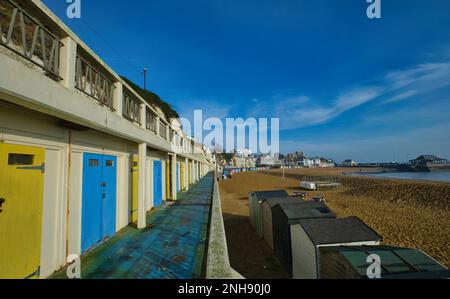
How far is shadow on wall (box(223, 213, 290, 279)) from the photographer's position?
7895 mm

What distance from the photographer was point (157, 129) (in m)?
9.56

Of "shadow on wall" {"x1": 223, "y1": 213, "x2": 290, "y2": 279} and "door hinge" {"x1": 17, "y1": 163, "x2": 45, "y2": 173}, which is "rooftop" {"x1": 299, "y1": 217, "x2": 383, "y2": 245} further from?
"door hinge" {"x1": 17, "y1": 163, "x2": 45, "y2": 173}

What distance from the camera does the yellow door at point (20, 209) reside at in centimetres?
296

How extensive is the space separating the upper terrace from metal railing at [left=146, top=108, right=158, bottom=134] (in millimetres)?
2447

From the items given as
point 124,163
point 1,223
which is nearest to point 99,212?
point 124,163

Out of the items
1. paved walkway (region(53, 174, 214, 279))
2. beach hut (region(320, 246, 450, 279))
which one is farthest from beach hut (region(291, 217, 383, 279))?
paved walkway (region(53, 174, 214, 279))

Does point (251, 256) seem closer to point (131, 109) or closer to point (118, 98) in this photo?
point (131, 109)

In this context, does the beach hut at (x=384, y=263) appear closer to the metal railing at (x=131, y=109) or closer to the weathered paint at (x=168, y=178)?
the metal railing at (x=131, y=109)

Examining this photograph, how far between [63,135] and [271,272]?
304 inches

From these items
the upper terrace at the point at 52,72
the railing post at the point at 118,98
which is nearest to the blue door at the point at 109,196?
the upper terrace at the point at 52,72

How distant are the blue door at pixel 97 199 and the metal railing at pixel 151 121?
8.82 feet

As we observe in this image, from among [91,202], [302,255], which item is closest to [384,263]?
[302,255]
